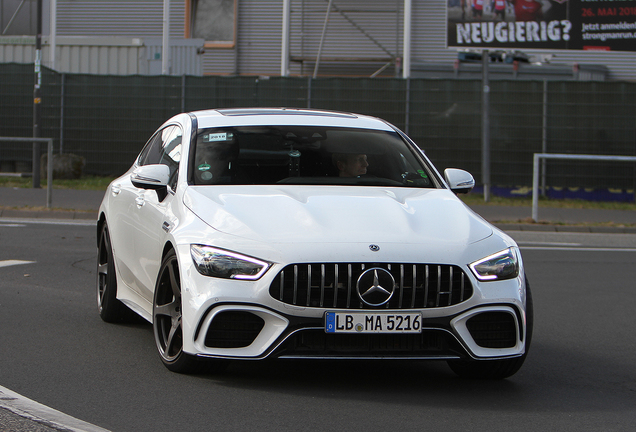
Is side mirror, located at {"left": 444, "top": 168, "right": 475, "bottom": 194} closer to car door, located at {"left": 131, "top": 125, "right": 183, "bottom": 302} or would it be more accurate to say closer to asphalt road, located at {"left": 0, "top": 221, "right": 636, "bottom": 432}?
asphalt road, located at {"left": 0, "top": 221, "right": 636, "bottom": 432}

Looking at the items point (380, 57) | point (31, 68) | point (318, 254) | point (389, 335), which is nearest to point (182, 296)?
point (318, 254)

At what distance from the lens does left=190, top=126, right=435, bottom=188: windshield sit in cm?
568

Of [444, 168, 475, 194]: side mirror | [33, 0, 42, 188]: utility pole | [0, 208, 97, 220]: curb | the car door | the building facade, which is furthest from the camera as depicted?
the building facade

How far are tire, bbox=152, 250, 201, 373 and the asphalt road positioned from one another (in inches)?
3.7

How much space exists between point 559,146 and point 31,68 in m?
12.3

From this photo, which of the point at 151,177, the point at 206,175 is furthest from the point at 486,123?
the point at 151,177

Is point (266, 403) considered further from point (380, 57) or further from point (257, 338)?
point (380, 57)

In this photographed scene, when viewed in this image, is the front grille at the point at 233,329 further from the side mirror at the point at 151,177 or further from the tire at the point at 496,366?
the side mirror at the point at 151,177

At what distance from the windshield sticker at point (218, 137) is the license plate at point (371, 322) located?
1.78 metres

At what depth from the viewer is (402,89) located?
20891 millimetres

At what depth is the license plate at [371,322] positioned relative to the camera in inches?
178

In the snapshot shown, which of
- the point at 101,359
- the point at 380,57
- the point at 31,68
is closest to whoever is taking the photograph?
the point at 101,359

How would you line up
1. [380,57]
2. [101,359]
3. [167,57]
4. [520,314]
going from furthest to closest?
[380,57]
[167,57]
[101,359]
[520,314]

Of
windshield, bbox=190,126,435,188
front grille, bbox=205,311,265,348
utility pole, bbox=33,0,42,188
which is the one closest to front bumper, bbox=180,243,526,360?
front grille, bbox=205,311,265,348
